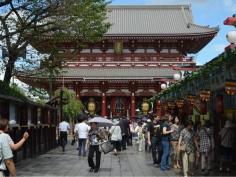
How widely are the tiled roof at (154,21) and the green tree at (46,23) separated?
27.8 metres

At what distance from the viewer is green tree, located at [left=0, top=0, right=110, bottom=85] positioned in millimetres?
18969

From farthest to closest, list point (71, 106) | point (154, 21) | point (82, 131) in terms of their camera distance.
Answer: point (154, 21) → point (71, 106) → point (82, 131)

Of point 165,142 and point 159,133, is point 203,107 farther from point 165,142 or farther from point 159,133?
point 165,142

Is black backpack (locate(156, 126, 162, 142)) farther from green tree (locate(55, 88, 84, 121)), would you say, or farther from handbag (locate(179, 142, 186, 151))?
green tree (locate(55, 88, 84, 121))

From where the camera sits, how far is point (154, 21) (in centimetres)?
5531

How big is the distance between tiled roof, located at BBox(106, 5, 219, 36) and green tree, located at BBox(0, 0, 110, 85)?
27.8 meters

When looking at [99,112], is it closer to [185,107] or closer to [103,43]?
[103,43]

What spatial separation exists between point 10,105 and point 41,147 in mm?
7506

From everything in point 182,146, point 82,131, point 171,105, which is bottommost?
point 182,146

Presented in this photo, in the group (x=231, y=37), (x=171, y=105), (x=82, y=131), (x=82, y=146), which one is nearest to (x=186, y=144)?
(x=231, y=37)

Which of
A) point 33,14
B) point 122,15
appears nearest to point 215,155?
point 33,14

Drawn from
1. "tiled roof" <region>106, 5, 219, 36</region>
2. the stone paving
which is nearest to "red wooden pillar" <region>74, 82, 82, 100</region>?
"tiled roof" <region>106, 5, 219, 36</region>

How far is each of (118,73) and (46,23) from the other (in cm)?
2916

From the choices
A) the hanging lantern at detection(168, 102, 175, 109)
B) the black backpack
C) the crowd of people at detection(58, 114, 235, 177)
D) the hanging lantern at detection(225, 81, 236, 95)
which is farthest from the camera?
the hanging lantern at detection(168, 102, 175, 109)
